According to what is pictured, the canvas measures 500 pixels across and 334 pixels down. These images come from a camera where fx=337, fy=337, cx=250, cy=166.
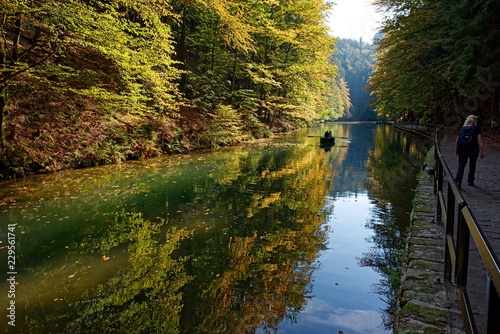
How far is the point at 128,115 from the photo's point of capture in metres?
17.9

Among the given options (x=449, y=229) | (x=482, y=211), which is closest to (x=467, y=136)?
(x=482, y=211)

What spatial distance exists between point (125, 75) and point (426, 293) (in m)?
15.1

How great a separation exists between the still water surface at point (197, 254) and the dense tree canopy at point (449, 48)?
8182 mm

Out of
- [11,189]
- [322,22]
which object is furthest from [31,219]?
[322,22]

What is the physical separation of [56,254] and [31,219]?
235cm

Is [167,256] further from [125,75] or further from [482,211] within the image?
[125,75]

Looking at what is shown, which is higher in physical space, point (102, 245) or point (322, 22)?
point (322, 22)

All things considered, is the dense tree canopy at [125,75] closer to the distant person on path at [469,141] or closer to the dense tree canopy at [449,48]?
the dense tree canopy at [449,48]

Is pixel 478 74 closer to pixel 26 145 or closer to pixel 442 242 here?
pixel 442 242

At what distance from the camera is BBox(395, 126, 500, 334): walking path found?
336cm

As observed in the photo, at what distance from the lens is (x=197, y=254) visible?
6570 millimetres

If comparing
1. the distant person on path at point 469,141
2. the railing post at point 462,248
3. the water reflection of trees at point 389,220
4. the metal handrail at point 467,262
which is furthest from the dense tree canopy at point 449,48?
the railing post at point 462,248

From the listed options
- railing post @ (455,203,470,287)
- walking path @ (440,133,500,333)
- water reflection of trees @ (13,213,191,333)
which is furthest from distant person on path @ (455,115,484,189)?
water reflection of trees @ (13,213,191,333)

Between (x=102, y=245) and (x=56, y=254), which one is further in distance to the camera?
(x=102, y=245)
